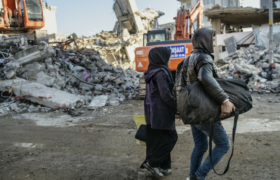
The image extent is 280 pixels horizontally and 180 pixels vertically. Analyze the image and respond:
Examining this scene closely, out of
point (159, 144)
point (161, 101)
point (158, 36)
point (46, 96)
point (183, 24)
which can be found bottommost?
point (159, 144)

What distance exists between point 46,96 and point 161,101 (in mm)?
5661

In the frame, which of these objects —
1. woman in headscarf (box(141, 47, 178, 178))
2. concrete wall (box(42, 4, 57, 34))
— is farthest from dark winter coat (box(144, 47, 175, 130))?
concrete wall (box(42, 4, 57, 34))

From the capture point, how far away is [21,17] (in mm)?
12086

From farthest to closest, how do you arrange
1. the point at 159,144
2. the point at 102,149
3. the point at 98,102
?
1. the point at 98,102
2. the point at 102,149
3. the point at 159,144

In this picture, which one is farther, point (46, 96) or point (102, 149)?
point (46, 96)

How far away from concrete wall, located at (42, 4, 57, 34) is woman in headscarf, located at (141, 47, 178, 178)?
126ft

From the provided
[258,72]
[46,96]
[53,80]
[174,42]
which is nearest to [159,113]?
[174,42]

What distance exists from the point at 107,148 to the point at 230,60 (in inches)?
482

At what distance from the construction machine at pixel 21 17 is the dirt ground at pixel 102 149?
7618 millimetres

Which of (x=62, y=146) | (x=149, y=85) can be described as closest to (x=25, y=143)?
(x=62, y=146)

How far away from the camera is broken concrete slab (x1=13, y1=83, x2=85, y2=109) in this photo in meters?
7.11

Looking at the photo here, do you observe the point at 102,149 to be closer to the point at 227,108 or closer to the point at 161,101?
the point at 161,101

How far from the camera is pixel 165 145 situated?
2.71 metres

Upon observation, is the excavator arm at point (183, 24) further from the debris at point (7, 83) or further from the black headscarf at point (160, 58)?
the black headscarf at point (160, 58)
